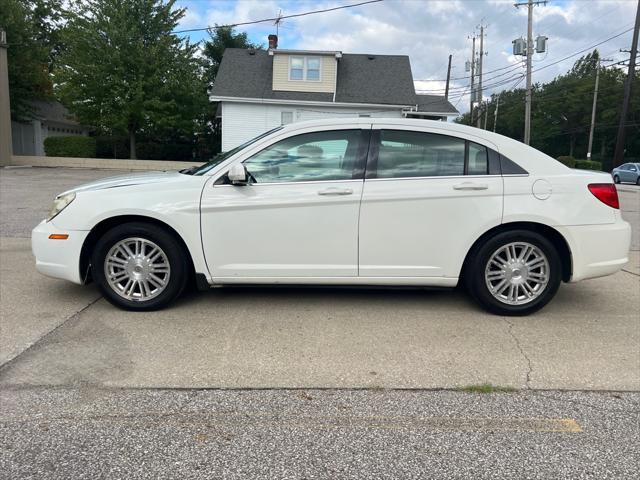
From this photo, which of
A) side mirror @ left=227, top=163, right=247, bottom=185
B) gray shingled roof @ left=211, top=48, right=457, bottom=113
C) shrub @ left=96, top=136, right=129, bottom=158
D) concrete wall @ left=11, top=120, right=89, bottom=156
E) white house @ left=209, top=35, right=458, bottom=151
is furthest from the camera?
shrub @ left=96, top=136, right=129, bottom=158

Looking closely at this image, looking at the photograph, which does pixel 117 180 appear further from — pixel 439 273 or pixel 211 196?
pixel 439 273

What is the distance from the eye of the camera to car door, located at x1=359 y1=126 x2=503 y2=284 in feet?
14.8

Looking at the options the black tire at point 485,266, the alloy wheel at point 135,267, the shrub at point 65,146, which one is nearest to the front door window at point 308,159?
the alloy wheel at point 135,267

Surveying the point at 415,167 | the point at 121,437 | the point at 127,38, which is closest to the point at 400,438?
the point at 121,437

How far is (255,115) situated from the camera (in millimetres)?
27062

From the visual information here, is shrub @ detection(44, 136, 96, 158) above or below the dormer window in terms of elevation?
below

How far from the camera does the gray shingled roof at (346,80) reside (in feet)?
88.4

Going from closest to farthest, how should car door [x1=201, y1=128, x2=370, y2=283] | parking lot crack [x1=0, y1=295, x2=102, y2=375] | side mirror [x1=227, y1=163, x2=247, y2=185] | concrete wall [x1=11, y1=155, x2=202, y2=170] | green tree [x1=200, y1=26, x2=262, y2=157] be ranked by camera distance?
parking lot crack [x1=0, y1=295, x2=102, y2=375]
side mirror [x1=227, y1=163, x2=247, y2=185]
car door [x1=201, y1=128, x2=370, y2=283]
concrete wall [x1=11, y1=155, x2=202, y2=170]
green tree [x1=200, y1=26, x2=262, y2=157]

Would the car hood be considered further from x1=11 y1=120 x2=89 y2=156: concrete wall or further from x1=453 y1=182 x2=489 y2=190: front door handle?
x1=11 y1=120 x2=89 y2=156: concrete wall

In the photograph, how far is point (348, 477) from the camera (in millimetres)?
2443

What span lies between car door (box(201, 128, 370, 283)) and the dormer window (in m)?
24.3

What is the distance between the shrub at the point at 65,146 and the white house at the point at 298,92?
8.84 meters

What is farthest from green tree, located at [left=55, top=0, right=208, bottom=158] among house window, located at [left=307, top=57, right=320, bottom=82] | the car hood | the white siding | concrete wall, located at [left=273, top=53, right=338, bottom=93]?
the car hood

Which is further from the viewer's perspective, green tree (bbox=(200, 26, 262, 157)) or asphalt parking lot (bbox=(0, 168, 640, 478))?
green tree (bbox=(200, 26, 262, 157))
